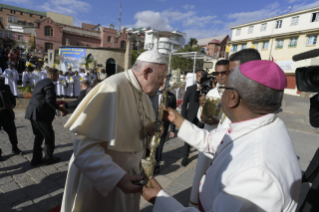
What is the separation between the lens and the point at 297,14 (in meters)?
27.3

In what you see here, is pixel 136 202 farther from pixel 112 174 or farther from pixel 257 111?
pixel 257 111

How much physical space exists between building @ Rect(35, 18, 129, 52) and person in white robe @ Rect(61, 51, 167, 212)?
38.8 metres

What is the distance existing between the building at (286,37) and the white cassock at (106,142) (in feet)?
79.4

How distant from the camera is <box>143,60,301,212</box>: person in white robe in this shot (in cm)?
85

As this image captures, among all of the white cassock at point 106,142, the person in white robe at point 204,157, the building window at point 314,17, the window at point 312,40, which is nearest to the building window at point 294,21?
the building window at point 314,17

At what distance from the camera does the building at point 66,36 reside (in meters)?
35.2

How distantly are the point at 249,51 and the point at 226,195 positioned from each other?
6.54ft

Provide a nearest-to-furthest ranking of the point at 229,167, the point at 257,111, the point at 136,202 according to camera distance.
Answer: the point at 229,167, the point at 257,111, the point at 136,202

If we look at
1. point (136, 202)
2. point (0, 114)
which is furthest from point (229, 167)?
point (0, 114)

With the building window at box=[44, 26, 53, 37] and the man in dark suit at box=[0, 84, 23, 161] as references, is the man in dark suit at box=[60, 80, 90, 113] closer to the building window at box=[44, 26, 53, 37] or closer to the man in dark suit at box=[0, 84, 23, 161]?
the man in dark suit at box=[0, 84, 23, 161]

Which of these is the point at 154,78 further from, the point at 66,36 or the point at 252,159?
the point at 66,36

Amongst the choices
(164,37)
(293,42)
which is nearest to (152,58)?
(293,42)

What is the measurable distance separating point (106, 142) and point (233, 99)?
1037 mm

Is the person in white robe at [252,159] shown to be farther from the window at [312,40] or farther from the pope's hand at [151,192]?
the window at [312,40]
